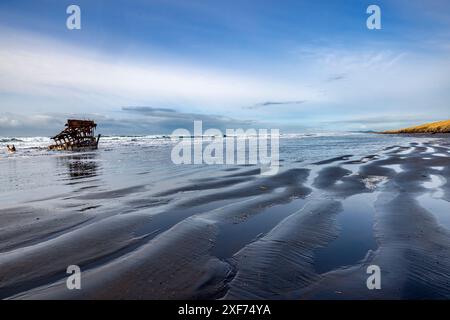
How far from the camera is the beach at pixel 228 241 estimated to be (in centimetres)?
359

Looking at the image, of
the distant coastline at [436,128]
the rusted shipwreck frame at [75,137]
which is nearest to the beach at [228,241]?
the rusted shipwreck frame at [75,137]

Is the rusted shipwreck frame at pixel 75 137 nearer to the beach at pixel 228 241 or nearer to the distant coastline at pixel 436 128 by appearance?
the beach at pixel 228 241

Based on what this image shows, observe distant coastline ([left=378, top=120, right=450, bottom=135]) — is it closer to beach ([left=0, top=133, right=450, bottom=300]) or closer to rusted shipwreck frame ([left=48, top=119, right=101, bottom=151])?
rusted shipwreck frame ([left=48, top=119, right=101, bottom=151])

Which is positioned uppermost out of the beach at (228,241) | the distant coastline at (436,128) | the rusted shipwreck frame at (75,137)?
the distant coastline at (436,128)

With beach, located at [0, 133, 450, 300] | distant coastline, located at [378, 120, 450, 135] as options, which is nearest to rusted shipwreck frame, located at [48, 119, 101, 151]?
beach, located at [0, 133, 450, 300]

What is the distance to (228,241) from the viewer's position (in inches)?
203

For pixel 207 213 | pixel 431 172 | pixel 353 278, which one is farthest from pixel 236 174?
pixel 353 278

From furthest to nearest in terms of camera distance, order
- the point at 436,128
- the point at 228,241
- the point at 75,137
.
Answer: the point at 436,128, the point at 75,137, the point at 228,241

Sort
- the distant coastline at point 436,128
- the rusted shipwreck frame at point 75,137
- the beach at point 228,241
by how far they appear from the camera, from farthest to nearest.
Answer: the distant coastline at point 436,128
the rusted shipwreck frame at point 75,137
the beach at point 228,241

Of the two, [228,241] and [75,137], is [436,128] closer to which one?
[75,137]

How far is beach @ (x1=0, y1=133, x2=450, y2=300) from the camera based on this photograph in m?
3.59

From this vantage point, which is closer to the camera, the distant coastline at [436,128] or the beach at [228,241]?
the beach at [228,241]

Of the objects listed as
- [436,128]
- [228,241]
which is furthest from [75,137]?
[436,128]

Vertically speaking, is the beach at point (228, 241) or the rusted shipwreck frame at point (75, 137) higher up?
the rusted shipwreck frame at point (75, 137)
